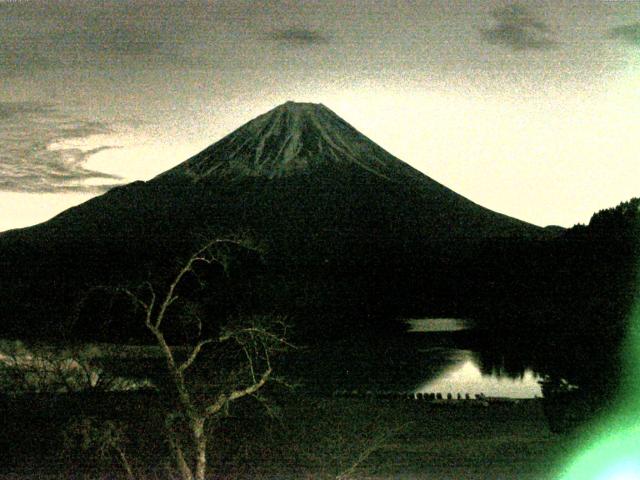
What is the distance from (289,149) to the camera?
72938mm

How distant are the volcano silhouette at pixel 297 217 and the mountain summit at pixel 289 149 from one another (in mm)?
121

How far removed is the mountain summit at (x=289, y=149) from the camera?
7181 cm

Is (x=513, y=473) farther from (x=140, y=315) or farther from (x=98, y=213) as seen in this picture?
(x=98, y=213)

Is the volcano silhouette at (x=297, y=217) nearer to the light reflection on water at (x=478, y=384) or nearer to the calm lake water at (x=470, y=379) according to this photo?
the calm lake water at (x=470, y=379)

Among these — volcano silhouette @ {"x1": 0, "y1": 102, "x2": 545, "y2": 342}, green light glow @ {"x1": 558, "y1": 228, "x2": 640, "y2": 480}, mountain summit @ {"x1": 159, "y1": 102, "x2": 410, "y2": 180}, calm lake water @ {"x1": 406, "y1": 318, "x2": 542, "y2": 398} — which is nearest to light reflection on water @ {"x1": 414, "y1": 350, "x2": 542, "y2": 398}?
calm lake water @ {"x1": 406, "y1": 318, "x2": 542, "y2": 398}

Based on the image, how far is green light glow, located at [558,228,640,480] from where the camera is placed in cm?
783

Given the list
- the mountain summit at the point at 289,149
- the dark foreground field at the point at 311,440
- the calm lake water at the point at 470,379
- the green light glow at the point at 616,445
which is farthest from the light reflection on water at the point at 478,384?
the mountain summit at the point at 289,149

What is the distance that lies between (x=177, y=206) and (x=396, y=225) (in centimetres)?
1914

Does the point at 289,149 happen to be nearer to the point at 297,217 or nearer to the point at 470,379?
the point at 297,217

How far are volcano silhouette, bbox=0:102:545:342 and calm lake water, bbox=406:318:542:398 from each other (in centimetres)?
1717

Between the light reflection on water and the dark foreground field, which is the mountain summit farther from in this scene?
the dark foreground field

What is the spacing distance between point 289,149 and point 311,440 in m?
64.8

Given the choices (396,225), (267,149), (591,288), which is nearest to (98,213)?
(267,149)

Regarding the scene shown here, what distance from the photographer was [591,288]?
15039mm
